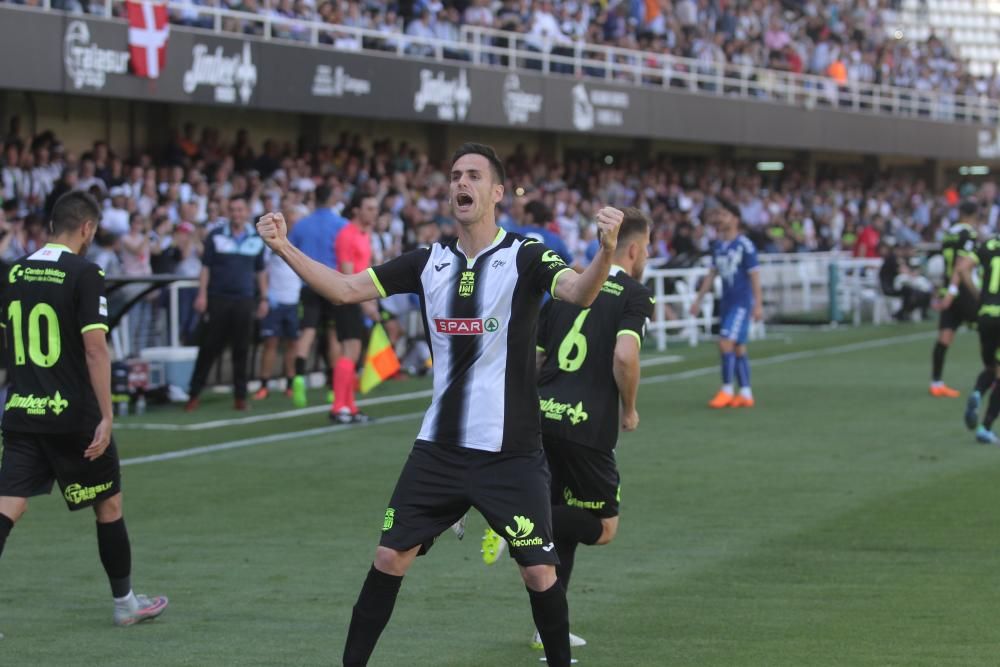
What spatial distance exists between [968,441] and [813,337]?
1278 centimetres

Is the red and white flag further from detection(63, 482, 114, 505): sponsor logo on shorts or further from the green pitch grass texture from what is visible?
detection(63, 482, 114, 505): sponsor logo on shorts

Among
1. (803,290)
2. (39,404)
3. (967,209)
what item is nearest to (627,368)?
(39,404)

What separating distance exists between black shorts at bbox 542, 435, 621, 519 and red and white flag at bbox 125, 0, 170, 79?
16323mm

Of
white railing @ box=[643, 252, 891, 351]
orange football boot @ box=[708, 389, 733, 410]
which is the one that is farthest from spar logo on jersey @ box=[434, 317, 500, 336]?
white railing @ box=[643, 252, 891, 351]

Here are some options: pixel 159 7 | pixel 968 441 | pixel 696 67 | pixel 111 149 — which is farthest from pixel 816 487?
pixel 696 67

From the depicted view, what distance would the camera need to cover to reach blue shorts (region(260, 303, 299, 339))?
56.0 feet

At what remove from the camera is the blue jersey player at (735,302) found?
16.2 m

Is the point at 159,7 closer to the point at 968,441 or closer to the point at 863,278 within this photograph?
the point at 968,441

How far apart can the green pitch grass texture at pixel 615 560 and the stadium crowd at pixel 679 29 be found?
1200cm

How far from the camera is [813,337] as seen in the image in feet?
86.2

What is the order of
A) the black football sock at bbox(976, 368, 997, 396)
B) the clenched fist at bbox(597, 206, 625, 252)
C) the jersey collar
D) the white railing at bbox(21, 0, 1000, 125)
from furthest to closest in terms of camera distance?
the white railing at bbox(21, 0, 1000, 125), the black football sock at bbox(976, 368, 997, 396), the jersey collar, the clenched fist at bbox(597, 206, 625, 252)

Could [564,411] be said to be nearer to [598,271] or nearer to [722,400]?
[598,271]

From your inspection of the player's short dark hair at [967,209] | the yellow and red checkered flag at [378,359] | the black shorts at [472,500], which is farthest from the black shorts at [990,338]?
the black shorts at [472,500]

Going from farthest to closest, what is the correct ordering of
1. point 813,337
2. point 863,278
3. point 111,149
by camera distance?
1. point 863,278
2. point 813,337
3. point 111,149
